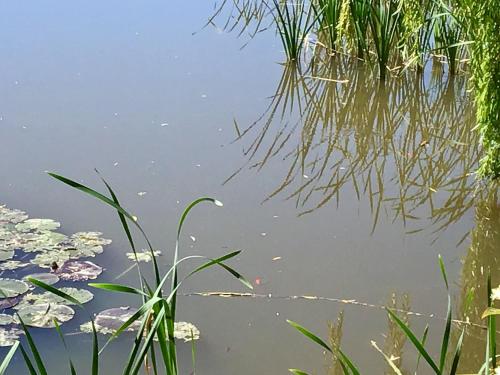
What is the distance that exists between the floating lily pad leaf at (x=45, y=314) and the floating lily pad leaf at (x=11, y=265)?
0.89 feet

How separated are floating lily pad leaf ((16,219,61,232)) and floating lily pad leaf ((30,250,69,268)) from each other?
0.17m

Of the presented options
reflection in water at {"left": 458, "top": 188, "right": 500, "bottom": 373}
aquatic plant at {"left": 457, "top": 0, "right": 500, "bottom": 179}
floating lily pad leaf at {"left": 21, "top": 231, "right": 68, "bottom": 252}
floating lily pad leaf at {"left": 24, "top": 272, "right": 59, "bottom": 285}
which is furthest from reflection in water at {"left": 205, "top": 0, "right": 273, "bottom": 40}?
floating lily pad leaf at {"left": 24, "top": 272, "right": 59, "bottom": 285}

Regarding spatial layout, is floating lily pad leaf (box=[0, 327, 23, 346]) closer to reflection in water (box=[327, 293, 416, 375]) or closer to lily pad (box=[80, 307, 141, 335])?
lily pad (box=[80, 307, 141, 335])

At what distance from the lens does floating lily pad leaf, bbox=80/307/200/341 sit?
2.50 m

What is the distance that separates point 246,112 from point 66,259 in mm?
1600

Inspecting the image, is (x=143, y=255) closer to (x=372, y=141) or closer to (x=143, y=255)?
(x=143, y=255)

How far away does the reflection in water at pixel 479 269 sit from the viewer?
2.50 meters

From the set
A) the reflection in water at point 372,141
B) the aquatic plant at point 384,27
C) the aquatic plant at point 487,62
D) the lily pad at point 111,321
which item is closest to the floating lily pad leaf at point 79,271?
the lily pad at point 111,321

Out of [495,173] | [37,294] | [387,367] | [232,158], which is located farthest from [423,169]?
[37,294]

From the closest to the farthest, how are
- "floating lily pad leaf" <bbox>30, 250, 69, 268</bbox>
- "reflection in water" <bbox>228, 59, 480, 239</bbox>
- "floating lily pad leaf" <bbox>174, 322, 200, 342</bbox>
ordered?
"floating lily pad leaf" <bbox>174, 322, 200, 342</bbox> → "floating lily pad leaf" <bbox>30, 250, 69, 268</bbox> → "reflection in water" <bbox>228, 59, 480, 239</bbox>

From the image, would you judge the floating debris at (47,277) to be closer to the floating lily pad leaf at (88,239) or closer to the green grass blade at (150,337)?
the floating lily pad leaf at (88,239)

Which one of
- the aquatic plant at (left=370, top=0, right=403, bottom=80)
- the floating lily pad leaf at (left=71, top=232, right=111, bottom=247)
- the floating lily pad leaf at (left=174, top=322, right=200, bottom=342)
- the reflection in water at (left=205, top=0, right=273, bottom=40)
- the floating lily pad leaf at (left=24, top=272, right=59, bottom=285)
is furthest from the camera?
the reflection in water at (left=205, top=0, right=273, bottom=40)

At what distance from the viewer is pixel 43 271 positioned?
2793mm


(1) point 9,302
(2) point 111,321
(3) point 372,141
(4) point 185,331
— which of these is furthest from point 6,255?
(3) point 372,141
